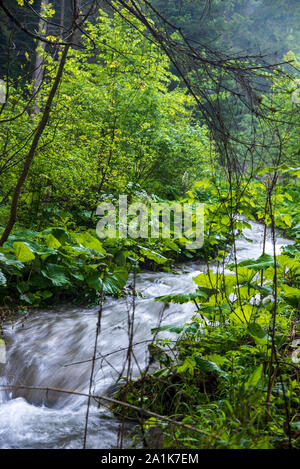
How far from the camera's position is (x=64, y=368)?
10.0 feet

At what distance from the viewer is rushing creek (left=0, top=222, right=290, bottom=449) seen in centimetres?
217

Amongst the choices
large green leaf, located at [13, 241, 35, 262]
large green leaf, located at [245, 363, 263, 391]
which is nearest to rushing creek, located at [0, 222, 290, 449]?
large green leaf, located at [245, 363, 263, 391]

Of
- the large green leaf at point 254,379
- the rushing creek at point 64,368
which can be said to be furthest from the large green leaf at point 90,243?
the large green leaf at point 254,379

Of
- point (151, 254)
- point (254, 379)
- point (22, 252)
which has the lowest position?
point (254, 379)

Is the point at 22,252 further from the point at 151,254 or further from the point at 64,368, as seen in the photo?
the point at 151,254

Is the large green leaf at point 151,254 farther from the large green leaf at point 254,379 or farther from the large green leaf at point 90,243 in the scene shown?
the large green leaf at point 254,379

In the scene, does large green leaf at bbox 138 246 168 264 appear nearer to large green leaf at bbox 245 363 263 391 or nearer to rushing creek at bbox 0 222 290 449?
rushing creek at bbox 0 222 290 449

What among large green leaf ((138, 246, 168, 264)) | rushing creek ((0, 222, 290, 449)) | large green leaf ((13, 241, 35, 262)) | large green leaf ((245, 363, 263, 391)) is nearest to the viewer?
large green leaf ((245, 363, 263, 391))

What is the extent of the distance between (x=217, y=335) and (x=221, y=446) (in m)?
0.93

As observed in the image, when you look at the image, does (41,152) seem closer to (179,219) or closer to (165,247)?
(165,247)

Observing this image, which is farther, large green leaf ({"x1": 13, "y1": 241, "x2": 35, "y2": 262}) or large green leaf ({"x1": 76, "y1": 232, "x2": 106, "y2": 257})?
large green leaf ({"x1": 76, "y1": 232, "x2": 106, "y2": 257})

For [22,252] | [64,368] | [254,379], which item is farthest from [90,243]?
[254,379]

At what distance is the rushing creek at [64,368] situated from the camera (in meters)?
2.17
